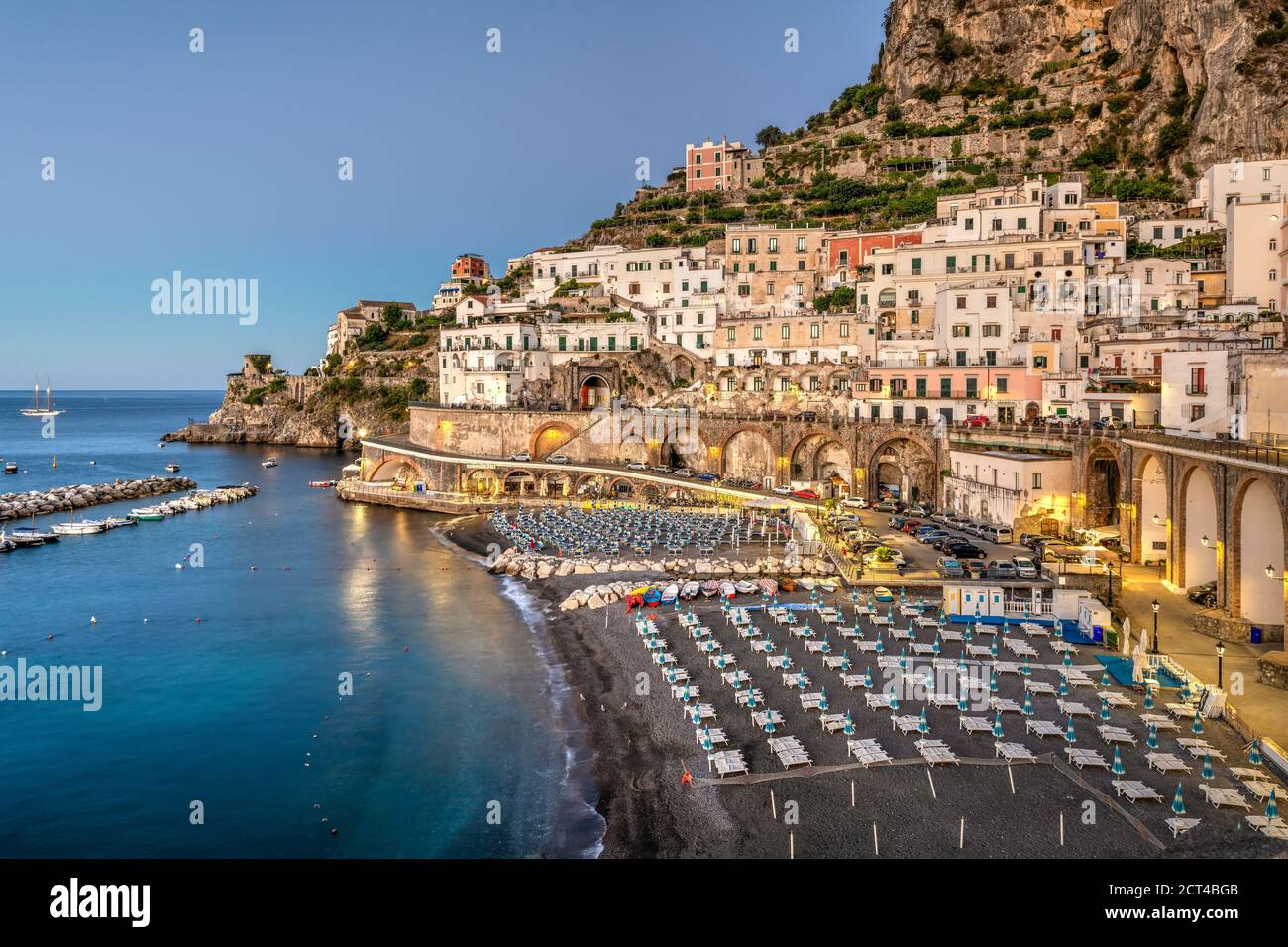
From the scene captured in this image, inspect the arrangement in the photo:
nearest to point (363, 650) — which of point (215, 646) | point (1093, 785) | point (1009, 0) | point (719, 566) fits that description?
point (215, 646)

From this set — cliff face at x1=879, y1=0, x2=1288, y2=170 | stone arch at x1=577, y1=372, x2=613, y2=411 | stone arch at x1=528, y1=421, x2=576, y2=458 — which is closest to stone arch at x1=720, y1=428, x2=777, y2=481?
stone arch at x1=528, y1=421, x2=576, y2=458

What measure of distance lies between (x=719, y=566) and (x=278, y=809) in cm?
2232

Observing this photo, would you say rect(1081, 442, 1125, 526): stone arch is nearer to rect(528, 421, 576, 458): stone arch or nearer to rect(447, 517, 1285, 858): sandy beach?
rect(447, 517, 1285, 858): sandy beach

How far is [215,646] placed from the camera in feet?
116

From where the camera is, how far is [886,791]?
62.2 ft

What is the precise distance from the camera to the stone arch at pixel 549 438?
221 ft

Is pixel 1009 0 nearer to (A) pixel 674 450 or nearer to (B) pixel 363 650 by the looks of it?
(A) pixel 674 450

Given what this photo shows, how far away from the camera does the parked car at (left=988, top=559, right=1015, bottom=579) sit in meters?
32.4

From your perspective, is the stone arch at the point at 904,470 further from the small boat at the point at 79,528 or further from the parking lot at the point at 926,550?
the small boat at the point at 79,528

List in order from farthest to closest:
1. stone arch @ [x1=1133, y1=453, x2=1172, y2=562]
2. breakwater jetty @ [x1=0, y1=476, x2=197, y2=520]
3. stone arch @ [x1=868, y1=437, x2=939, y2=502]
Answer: breakwater jetty @ [x1=0, y1=476, x2=197, y2=520]
stone arch @ [x1=868, y1=437, x2=939, y2=502]
stone arch @ [x1=1133, y1=453, x2=1172, y2=562]

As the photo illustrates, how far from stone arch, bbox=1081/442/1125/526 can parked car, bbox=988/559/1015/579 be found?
8668 millimetres

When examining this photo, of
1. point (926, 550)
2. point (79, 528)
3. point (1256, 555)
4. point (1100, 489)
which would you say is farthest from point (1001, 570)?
point (79, 528)

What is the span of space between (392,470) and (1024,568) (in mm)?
55667

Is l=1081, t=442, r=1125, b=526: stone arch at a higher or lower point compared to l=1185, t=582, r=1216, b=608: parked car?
higher
